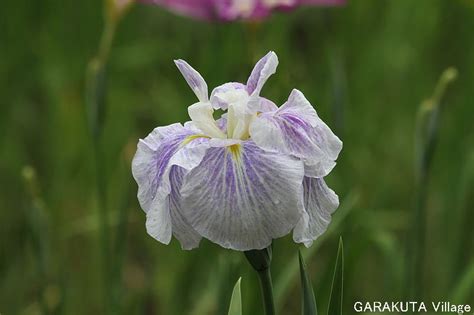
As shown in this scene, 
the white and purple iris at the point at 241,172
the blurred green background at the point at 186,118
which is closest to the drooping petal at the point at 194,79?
the white and purple iris at the point at 241,172

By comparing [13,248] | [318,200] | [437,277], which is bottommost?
[437,277]

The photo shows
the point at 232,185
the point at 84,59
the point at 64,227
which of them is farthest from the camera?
the point at 84,59

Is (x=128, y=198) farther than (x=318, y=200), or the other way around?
(x=128, y=198)

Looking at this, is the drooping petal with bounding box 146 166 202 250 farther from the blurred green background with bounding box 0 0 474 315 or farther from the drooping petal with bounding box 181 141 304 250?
the blurred green background with bounding box 0 0 474 315

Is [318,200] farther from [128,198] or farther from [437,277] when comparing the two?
[437,277]

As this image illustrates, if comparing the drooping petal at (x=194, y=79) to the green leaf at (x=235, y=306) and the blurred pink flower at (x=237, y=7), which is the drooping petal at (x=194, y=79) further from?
the blurred pink flower at (x=237, y=7)

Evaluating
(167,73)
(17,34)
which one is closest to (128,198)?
(17,34)

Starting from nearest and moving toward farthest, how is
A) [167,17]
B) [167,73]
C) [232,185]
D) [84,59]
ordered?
[232,185] < [84,59] < [167,73] < [167,17]

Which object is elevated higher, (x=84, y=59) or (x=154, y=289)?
(x=84, y=59)

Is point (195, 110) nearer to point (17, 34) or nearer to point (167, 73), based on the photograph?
point (17, 34)
